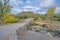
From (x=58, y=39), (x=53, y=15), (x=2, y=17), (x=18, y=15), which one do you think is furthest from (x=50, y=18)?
(x=58, y=39)

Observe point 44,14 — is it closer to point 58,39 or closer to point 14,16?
point 14,16

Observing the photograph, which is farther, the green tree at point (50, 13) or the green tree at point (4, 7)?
the green tree at point (50, 13)

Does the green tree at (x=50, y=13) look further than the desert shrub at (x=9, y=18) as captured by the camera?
Yes

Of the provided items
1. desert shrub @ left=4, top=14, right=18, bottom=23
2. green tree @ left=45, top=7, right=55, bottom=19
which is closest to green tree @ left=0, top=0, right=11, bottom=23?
desert shrub @ left=4, top=14, right=18, bottom=23

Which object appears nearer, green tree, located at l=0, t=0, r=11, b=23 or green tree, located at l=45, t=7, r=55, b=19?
green tree, located at l=0, t=0, r=11, b=23

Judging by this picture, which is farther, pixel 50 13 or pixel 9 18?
pixel 50 13

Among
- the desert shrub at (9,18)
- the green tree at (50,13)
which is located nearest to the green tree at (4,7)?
the desert shrub at (9,18)

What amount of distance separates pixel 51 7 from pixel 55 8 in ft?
3.56

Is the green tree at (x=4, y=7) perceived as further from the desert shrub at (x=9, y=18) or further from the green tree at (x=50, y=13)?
the green tree at (x=50, y=13)

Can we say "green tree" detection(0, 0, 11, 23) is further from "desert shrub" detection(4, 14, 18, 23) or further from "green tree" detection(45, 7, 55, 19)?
"green tree" detection(45, 7, 55, 19)

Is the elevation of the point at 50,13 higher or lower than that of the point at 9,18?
higher

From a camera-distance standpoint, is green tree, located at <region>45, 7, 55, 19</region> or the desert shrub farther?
green tree, located at <region>45, 7, 55, 19</region>

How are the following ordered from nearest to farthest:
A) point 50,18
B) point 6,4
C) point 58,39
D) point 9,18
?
point 58,39 < point 6,4 < point 9,18 < point 50,18

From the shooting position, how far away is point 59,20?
150 feet
